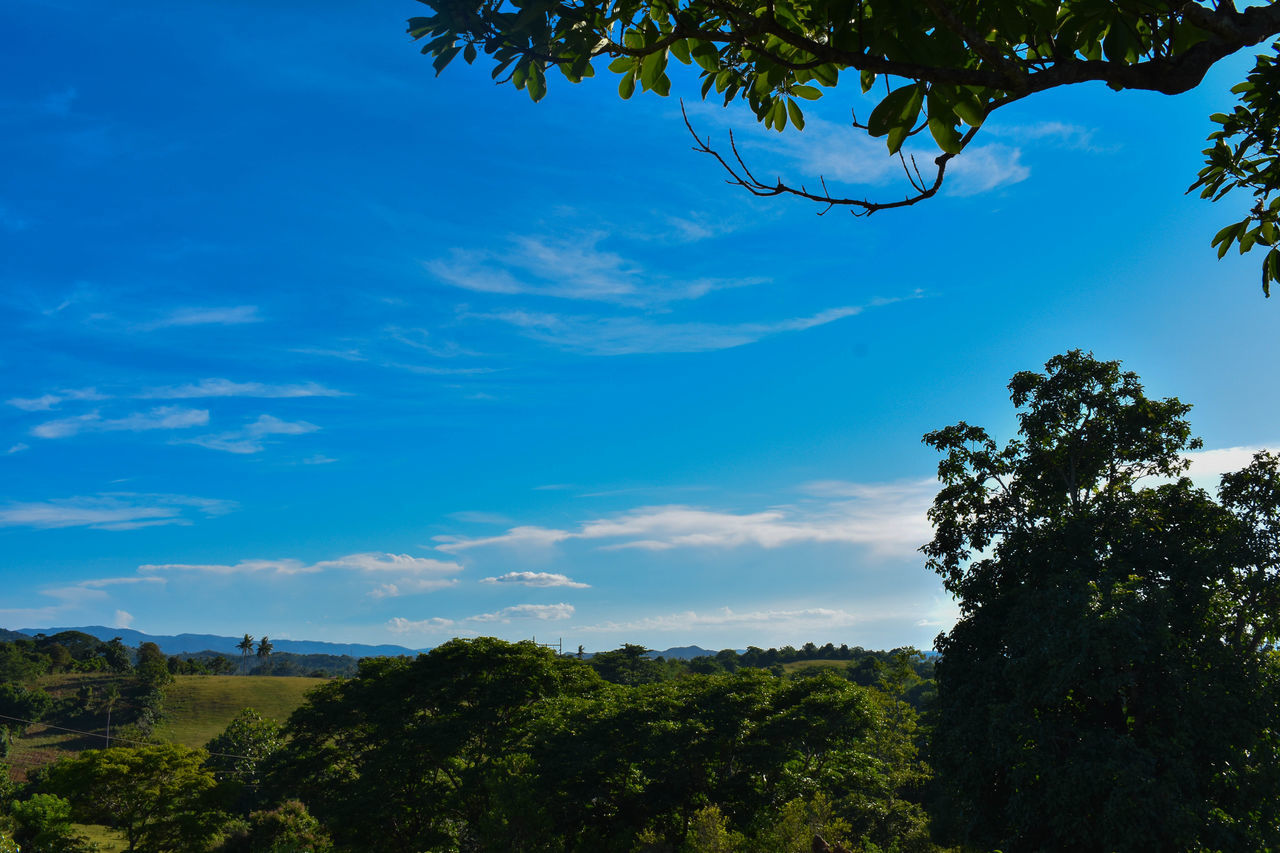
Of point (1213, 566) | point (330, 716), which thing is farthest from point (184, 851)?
point (1213, 566)

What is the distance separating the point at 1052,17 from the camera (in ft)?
6.93

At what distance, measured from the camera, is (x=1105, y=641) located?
1355 centimetres

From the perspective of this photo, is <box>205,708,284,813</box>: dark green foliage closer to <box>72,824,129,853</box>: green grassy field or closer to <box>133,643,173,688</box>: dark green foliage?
<box>72,824,129,853</box>: green grassy field

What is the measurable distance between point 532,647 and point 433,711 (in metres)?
4.55

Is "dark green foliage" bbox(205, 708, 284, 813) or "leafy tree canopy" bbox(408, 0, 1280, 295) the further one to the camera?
"dark green foliage" bbox(205, 708, 284, 813)

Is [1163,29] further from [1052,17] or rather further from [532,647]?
[532,647]

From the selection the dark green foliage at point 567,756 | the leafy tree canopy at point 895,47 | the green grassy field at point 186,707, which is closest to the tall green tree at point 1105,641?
the dark green foliage at point 567,756

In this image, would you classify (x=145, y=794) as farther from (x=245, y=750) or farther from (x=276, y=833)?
(x=245, y=750)

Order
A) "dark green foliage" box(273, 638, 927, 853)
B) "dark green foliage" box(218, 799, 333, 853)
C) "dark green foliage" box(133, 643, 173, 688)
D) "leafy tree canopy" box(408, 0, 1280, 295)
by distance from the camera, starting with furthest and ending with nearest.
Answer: "dark green foliage" box(133, 643, 173, 688), "dark green foliage" box(218, 799, 333, 853), "dark green foliage" box(273, 638, 927, 853), "leafy tree canopy" box(408, 0, 1280, 295)

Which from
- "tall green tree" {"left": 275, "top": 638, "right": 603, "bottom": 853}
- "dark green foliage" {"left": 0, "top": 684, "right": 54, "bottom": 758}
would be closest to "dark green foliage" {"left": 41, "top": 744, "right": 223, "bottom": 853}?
"tall green tree" {"left": 275, "top": 638, "right": 603, "bottom": 853}

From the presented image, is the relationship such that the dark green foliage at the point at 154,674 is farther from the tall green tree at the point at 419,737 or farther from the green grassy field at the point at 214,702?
the tall green tree at the point at 419,737

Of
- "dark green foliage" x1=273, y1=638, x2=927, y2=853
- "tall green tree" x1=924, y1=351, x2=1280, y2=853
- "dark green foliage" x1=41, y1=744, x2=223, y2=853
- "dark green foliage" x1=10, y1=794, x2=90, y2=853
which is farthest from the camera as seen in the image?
"dark green foliage" x1=10, y1=794, x2=90, y2=853

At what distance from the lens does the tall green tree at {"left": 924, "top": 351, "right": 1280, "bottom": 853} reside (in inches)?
534

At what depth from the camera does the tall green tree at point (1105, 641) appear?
13.6 meters
